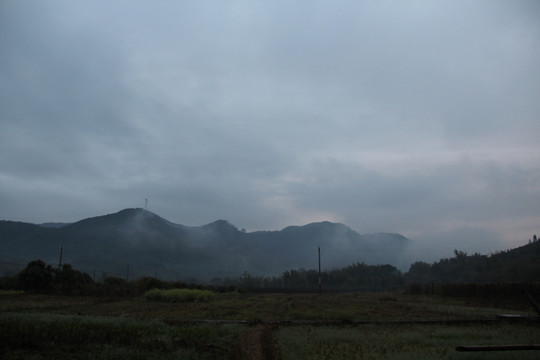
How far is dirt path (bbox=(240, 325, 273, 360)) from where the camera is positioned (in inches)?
356

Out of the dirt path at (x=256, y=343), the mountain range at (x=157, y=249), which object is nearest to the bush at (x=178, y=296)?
the dirt path at (x=256, y=343)

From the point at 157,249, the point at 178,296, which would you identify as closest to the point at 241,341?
the point at 178,296

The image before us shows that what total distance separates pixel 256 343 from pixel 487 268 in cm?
6036

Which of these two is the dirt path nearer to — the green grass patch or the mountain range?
the green grass patch

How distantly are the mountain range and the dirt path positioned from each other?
5871 cm

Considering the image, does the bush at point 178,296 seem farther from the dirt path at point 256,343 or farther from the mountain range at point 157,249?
the mountain range at point 157,249

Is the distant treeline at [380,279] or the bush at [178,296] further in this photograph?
the distant treeline at [380,279]

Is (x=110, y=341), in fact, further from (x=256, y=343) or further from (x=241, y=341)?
(x=256, y=343)

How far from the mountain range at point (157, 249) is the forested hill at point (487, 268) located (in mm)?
55896

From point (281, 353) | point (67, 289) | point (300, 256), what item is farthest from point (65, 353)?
point (300, 256)

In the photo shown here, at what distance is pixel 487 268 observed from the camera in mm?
60375

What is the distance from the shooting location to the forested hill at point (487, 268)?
47594mm

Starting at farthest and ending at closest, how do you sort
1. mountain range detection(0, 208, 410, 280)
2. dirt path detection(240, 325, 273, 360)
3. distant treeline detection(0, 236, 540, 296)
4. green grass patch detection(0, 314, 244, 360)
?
mountain range detection(0, 208, 410, 280) < distant treeline detection(0, 236, 540, 296) < dirt path detection(240, 325, 273, 360) < green grass patch detection(0, 314, 244, 360)

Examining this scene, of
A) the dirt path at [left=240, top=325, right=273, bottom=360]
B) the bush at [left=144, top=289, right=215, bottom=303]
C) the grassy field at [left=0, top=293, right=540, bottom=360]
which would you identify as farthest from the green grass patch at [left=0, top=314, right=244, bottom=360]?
the bush at [left=144, top=289, right=215, bottom=303]
